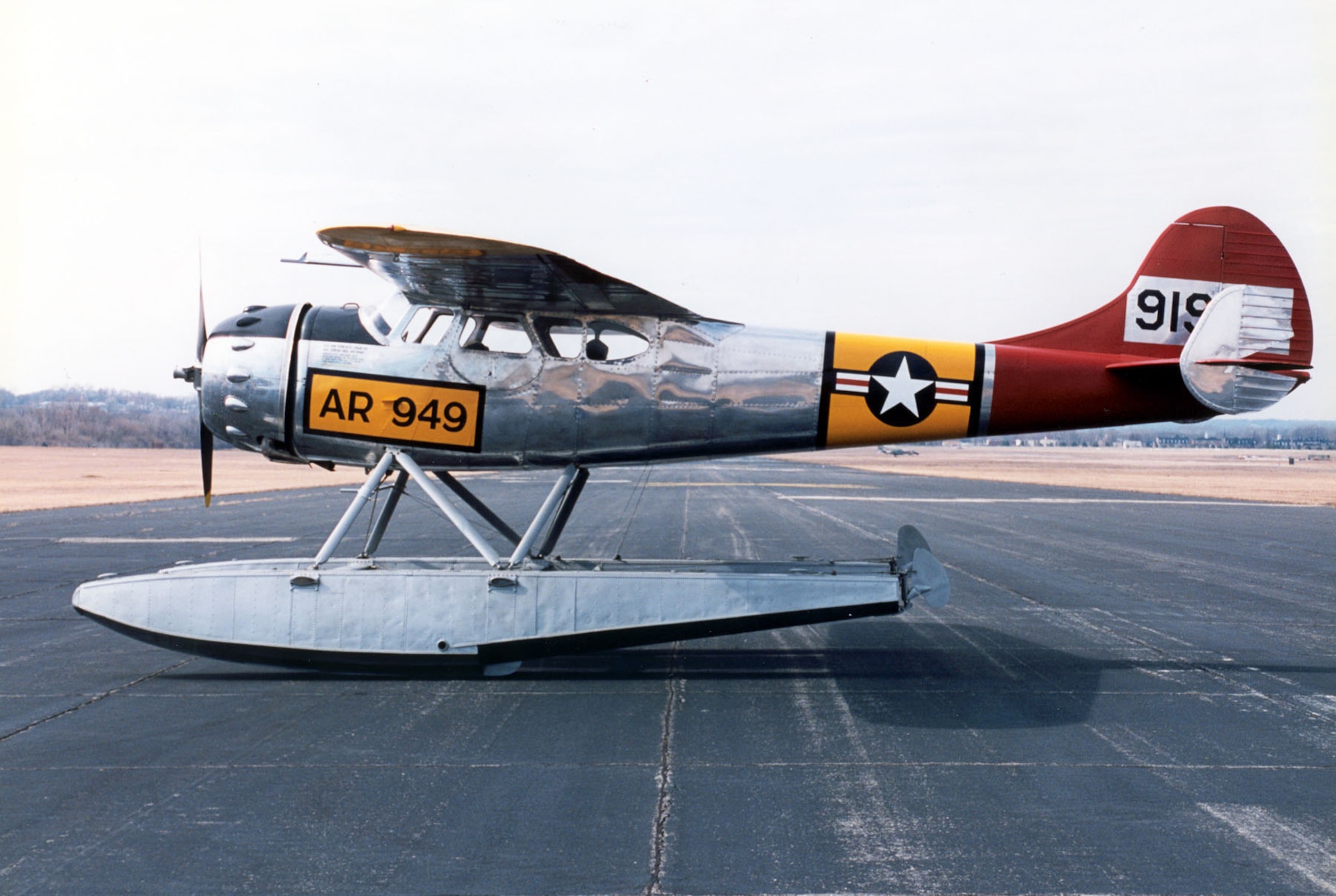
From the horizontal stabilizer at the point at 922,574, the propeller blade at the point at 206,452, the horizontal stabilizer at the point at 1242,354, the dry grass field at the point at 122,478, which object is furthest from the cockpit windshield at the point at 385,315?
the dry grass field at the point at 122,478

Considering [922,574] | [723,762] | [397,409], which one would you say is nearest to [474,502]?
[397,409]

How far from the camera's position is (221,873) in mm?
4559

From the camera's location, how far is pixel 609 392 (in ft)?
29.1

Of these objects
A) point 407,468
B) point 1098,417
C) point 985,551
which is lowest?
point 985,551

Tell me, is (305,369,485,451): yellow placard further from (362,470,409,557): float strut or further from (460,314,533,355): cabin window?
(362,470,409,557): float strut

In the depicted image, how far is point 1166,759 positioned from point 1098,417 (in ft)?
11.1

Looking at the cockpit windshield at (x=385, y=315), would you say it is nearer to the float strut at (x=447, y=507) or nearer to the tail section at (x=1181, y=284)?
the float strut at (x=447, y=507)

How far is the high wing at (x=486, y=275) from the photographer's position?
25.0 ft

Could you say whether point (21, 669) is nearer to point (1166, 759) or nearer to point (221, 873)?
point (221, 873)

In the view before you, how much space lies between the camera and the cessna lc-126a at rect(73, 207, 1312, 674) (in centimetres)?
831

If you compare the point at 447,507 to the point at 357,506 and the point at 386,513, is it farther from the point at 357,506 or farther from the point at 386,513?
the point at 386,513

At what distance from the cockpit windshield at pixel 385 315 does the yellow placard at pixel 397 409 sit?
44 cm

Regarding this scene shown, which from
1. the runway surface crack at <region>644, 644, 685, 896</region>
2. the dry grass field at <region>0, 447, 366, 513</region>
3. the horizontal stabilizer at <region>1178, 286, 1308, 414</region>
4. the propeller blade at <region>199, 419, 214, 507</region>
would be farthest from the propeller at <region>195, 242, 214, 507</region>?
the dry grass field at <region>0, 447, 366, 513</region>

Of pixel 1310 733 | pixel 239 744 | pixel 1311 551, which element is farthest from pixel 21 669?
pixel 1311 551
